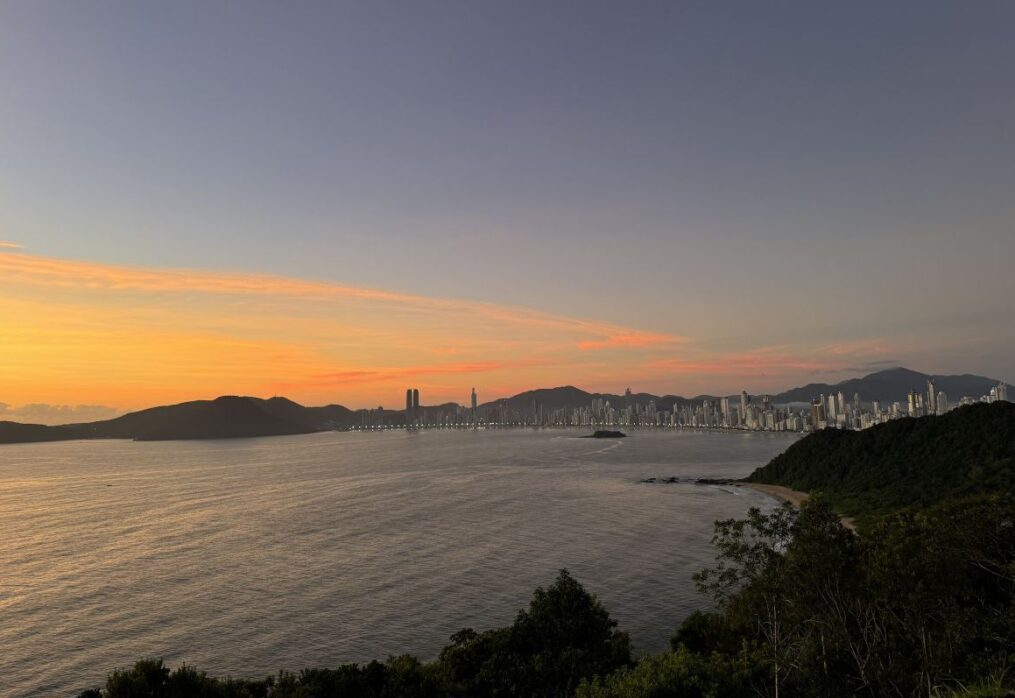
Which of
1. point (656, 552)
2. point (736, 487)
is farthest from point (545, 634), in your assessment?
point (736, 487)

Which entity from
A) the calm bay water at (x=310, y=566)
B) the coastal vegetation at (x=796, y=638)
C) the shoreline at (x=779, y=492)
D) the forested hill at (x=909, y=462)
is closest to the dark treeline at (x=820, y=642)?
the coastal vegetation at (x=796, y=638)

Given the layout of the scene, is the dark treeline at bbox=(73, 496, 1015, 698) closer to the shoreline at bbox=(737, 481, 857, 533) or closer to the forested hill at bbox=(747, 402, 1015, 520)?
the forested hill at bbox=(747, 402, 1015, 520)

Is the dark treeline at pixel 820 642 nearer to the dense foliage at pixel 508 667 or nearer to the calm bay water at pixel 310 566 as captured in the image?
the dense foliage at pixel 508 667

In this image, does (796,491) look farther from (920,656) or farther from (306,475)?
(306,475)

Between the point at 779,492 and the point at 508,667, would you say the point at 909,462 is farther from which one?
the point at 508,667

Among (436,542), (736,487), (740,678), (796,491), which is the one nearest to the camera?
(740,678)
